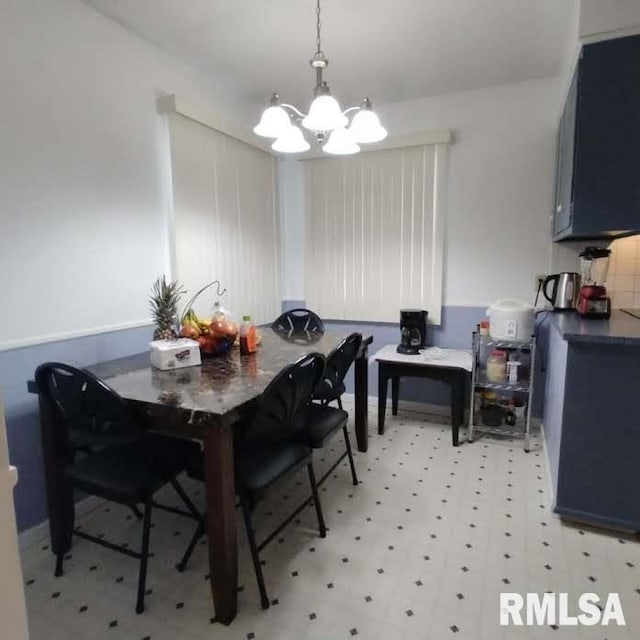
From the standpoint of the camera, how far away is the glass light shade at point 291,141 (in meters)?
1.95

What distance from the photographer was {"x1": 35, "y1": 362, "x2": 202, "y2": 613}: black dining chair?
144 centimetres

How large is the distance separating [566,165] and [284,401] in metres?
2.03

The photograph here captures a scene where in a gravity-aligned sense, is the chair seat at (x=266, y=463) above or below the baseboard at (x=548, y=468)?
above

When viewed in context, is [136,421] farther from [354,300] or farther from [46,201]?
[354,300]

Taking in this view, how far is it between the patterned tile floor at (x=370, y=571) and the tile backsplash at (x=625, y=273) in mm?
1330

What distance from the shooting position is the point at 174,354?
1904 millimetres

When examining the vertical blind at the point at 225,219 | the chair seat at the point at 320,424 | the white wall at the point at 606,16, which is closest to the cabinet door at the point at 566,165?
Result: the white wall at the point at 606,16

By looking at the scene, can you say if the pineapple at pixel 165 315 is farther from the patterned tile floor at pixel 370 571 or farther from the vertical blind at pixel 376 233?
the vertical blind at pixel 376 233

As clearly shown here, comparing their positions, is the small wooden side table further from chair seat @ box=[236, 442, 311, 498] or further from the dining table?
chair seat @ box=[236, 442, 311, 498]

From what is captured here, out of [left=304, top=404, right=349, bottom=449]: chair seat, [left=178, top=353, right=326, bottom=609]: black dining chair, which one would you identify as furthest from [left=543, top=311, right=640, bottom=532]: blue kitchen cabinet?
[left=178, top=353, right=326, bottom=609]: black dining chair

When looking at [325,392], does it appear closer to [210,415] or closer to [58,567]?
[210,415]

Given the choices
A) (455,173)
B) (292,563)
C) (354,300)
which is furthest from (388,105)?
(292,563)

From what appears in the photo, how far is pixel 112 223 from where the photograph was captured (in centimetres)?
225

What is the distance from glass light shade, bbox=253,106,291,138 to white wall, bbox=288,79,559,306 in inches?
68.0
